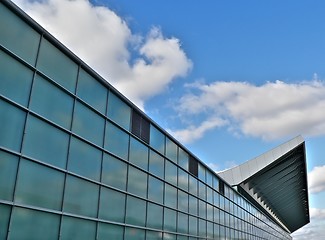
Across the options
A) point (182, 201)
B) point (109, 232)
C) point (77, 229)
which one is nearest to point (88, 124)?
point (77, 229)

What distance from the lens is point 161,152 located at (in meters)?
17.2

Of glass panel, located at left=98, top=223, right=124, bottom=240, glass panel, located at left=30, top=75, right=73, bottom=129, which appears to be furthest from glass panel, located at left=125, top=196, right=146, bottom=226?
glass panel, located at left=30, top=75, right=73, bottom=129

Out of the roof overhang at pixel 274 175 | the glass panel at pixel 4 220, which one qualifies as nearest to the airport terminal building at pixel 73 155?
the glass panel at pixel 4 220

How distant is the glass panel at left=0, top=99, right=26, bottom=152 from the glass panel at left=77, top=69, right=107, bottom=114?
107 inches

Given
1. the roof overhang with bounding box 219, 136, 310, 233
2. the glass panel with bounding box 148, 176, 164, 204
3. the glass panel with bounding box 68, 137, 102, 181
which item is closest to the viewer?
the glass panel with bounding box 68, 137, 102, 181

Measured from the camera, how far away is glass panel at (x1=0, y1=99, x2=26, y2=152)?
27.9 feet

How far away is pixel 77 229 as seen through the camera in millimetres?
10773

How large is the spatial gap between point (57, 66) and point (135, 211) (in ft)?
20.7

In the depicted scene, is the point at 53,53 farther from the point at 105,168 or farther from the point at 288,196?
the point at 288,196

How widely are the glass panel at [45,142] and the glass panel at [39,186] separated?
25 cm

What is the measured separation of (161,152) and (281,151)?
22.6 m

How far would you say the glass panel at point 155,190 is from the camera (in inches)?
619

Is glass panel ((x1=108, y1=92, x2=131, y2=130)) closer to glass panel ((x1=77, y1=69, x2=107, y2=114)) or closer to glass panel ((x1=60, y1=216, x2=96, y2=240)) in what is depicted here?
glass panel ((x1=77, y1=69, x2=107, y2=114))

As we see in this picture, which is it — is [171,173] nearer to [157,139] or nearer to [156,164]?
[156,164]
